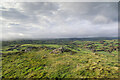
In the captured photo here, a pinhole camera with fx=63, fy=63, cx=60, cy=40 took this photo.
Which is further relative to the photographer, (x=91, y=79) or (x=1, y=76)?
(x=1, y=76)

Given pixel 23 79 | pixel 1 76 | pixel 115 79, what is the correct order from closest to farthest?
pixel 115 79 < pixel 23 79 < pixel 1 76

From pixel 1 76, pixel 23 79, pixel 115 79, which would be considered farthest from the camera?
pixel 1 76

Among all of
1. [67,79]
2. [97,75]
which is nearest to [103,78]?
[97,75]

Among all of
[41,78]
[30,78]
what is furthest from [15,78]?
[41,78]

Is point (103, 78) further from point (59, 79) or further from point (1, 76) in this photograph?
point (1, 76)

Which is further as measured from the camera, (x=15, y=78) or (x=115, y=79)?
(x=15, y=78)

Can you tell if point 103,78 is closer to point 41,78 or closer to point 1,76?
point 41,78

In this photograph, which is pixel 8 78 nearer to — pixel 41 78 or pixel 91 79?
pixel 41 78
